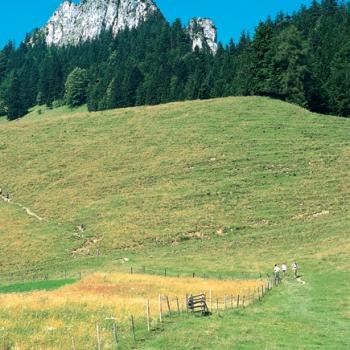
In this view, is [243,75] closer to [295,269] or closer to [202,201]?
[202,201]

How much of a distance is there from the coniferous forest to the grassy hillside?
8.62 metres

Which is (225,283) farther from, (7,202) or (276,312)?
(7,202)

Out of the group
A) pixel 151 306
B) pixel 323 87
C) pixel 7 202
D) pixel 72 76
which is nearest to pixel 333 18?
pixel 323 87

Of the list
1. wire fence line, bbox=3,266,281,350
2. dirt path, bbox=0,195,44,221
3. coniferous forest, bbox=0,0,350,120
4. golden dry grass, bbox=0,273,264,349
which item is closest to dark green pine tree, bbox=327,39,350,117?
coniferous forest, bbox=0,0,350,120

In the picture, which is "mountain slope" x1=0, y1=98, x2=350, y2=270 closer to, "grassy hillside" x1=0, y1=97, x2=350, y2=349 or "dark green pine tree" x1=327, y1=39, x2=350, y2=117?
"grassy hillside" x1=0, y1=97, x2=350, y2=349

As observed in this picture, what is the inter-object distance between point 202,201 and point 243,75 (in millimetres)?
54767

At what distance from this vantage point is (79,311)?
27.6 metres

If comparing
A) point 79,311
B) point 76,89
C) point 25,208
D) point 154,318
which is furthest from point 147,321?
point 76,89

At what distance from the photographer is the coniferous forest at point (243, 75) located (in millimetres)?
108562

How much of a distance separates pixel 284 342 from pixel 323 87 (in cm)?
9581

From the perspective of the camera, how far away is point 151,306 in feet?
100

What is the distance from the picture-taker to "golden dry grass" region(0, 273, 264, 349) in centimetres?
2302

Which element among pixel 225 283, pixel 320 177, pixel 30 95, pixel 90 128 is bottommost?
pixel 225 283

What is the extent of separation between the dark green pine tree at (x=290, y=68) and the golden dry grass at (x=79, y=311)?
7222 cm
